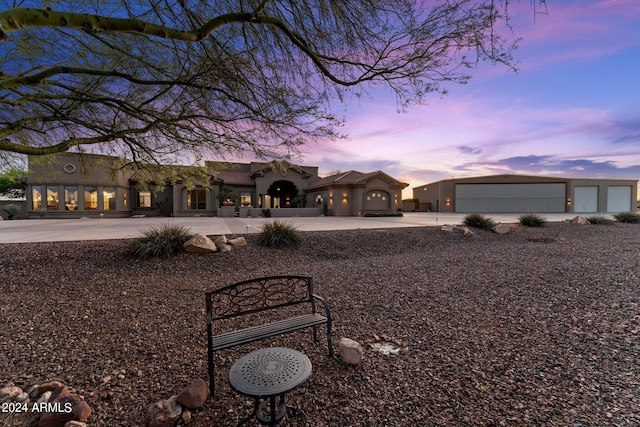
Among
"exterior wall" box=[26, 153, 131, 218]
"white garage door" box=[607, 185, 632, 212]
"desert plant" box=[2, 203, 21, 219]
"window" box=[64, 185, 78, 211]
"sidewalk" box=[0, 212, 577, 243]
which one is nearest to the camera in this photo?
"sidewalk" box=[0, 212, 577, 243]

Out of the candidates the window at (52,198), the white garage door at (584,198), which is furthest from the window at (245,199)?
the white garage door at (584,198)

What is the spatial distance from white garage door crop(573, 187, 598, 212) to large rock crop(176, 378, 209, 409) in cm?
4428

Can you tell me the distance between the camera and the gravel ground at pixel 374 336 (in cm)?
212

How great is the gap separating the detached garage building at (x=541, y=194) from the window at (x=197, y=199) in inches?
1177

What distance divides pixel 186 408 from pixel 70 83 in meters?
7.07

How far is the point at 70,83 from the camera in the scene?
569 cm

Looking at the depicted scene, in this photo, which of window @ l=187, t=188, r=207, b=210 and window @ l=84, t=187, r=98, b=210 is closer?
window @ l=84, t=187, r=98, b=210

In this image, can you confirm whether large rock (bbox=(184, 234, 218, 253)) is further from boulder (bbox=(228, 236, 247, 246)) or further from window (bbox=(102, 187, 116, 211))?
window (bbox=(102, 187, 116, 211))

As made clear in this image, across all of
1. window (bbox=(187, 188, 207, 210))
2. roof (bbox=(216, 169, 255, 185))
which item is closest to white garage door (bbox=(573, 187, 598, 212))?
roof (bbox=(216, 169, 255, 185))

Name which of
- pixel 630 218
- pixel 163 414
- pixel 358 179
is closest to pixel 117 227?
pixel 163 414

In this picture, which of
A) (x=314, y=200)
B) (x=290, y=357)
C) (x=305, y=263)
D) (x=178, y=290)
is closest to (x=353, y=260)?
(x=305, y=263)

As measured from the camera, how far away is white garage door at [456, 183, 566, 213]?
3309 centimetres

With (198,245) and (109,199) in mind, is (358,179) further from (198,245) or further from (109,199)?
(109,199)

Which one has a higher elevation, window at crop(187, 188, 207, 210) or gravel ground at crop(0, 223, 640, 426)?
window at crop(187, 188, 207, 210)
